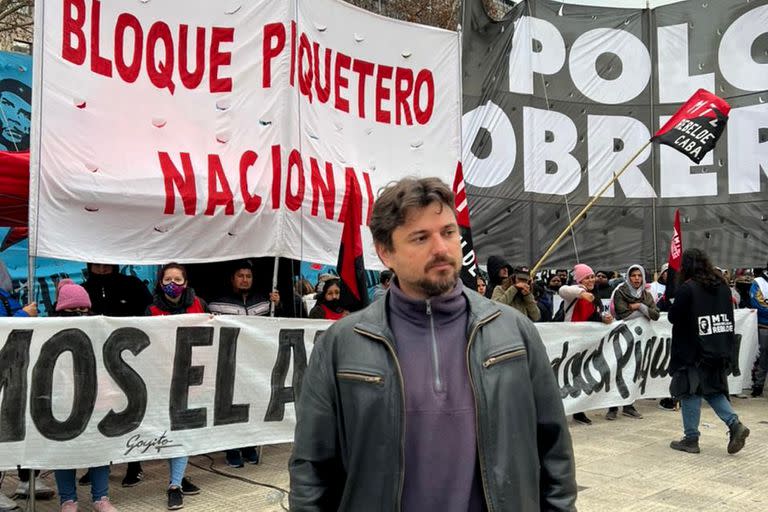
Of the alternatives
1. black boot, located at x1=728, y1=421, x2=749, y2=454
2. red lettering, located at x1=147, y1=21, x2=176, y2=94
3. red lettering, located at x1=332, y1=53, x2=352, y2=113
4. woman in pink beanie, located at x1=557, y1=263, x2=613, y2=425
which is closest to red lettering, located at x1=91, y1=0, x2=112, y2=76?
red lettering, located at x1=147, y1=21, x2=176, y2=94

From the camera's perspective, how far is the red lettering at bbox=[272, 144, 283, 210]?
5.84 metres

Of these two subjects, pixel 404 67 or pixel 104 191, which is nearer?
pixel 104 191

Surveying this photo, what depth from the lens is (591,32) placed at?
32.7 ft

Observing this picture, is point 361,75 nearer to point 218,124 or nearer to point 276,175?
point 276,175

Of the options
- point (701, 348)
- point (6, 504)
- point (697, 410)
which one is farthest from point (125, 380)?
point (697, 410)

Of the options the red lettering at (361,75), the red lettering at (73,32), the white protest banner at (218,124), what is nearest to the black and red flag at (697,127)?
the white protest banner at (218,124)

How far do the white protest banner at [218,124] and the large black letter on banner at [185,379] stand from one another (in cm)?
64

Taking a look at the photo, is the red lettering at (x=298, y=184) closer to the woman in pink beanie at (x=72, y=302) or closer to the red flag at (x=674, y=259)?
the woman in pink beanie at (x=72, y=302)

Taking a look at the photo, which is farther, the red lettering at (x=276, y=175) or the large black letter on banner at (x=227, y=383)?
the red lettering at (x=276, y=175)

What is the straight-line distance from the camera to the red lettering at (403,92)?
22.3 feet

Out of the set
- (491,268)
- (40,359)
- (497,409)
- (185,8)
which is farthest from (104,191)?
(491,268)

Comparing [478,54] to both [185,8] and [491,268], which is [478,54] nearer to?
[491,268]

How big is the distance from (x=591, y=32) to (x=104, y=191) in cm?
739

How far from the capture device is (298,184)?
5953mm
